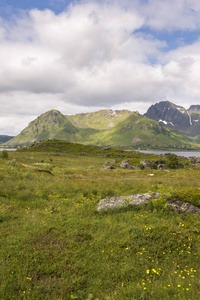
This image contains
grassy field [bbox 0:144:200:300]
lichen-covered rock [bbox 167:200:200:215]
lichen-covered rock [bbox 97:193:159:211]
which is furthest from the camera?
lichen-covered rock [bbox 97:193:159:211]

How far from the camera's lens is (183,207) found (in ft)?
37.6

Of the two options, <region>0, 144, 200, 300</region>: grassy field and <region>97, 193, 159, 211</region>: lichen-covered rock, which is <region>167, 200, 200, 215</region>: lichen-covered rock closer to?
<region>0, 144, 200, 300</region>: grassy field

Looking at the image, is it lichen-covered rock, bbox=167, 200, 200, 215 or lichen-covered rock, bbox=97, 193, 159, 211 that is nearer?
lichen-covered rock, bbox=167, 200, 200, 215

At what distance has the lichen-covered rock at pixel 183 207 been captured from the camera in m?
11.2

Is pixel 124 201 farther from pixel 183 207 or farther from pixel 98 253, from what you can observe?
pixel 98 253

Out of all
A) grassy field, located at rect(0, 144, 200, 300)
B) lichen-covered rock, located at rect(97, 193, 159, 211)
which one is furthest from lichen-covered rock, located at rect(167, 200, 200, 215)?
lichen-covered rock, located at rect(97, 193, 159, 211)

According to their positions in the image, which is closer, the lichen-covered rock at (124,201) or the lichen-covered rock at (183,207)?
the lichen-covered rock at (183,207)

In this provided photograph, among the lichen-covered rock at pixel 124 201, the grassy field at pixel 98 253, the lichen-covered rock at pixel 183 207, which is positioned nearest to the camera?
the grassy field at pixel 98 253

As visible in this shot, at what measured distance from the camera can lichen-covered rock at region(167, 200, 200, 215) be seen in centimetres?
1120

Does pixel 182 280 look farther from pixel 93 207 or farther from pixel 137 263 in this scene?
pixel 93 207

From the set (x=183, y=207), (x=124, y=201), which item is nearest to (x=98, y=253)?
(x=124, y=201)

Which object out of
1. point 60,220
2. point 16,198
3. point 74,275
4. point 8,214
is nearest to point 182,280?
point 74,275

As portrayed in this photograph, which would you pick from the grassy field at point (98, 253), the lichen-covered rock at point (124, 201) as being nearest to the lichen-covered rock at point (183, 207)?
the grassy field at point (98, 253)

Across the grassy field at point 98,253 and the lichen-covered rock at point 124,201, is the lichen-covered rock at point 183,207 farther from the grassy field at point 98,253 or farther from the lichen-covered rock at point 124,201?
the lichen-covered rock at point 124,201
